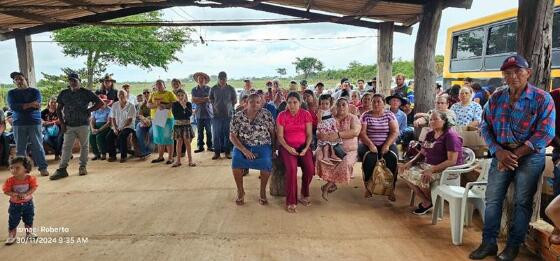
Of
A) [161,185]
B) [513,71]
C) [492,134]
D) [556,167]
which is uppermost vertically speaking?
[513,71]

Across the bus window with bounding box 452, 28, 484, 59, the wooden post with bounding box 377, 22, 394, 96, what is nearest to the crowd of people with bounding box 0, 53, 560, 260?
the wooden post with bounding box 377, 22, 394, 96

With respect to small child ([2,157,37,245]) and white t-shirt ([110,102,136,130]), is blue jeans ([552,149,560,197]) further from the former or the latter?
white t-shirt ([110,102,136,130])

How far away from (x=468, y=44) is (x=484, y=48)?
0.94m

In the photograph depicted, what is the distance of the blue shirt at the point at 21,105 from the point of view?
5.77 meters

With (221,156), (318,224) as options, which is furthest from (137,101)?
(318,224)

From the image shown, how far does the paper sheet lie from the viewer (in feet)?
22.7

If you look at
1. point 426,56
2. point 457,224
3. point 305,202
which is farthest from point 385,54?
point 457,224

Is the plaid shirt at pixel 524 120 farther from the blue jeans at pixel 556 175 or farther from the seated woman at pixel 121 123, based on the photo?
the seated woman at pixel 121 123

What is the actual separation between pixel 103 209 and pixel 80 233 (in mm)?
764

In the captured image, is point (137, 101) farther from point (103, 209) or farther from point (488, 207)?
point (488, 207)

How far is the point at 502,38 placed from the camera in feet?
27.3

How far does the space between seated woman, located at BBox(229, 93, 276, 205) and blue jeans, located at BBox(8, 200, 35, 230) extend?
2043 mm

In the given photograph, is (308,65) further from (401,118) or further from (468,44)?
(401,118)

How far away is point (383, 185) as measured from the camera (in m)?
4.41
